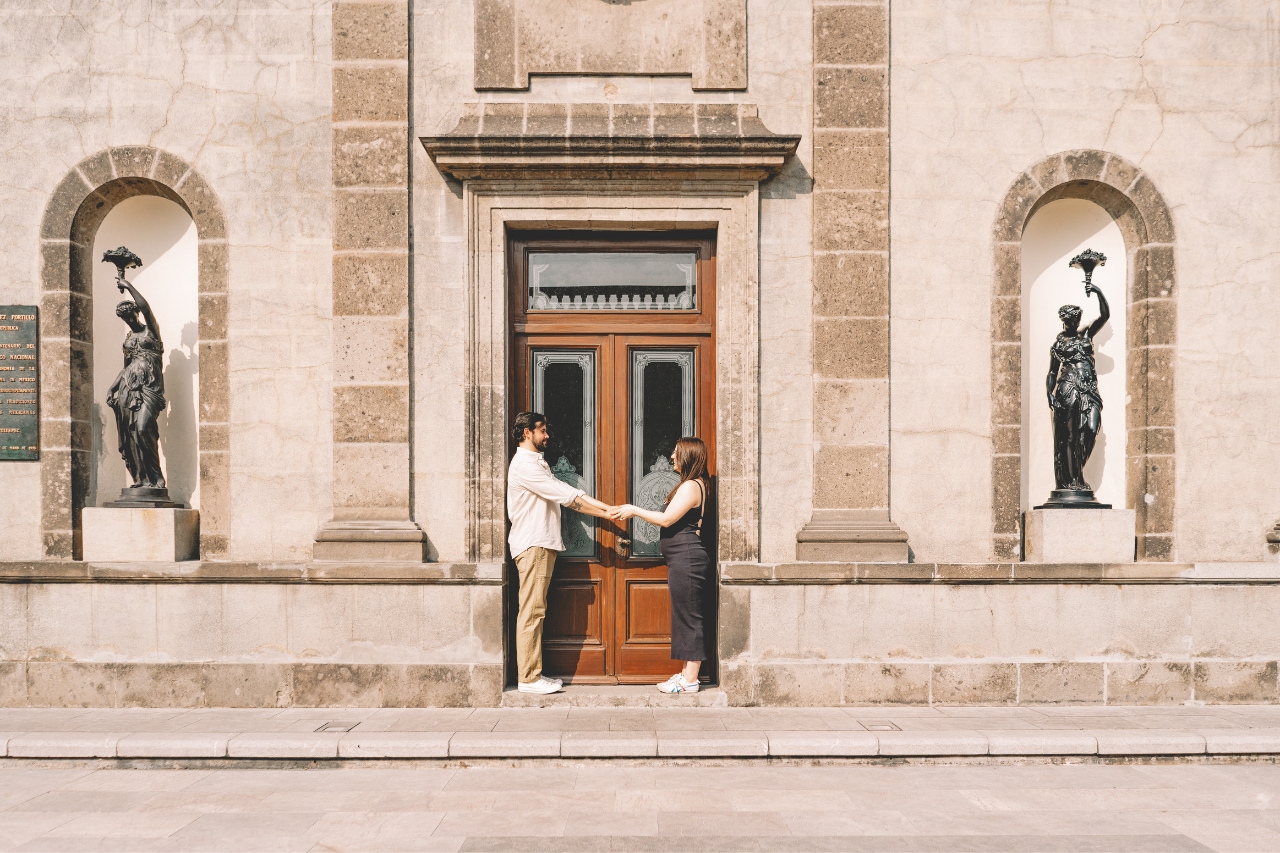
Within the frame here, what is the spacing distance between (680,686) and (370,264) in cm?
408

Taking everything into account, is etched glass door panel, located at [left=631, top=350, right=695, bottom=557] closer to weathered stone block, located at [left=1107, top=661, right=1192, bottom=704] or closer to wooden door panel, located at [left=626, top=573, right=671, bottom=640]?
wooden door panel, located at [left=626, top=573, right=671, bottom=640]

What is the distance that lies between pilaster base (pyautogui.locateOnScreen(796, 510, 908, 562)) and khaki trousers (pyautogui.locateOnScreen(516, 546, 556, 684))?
2042 mm

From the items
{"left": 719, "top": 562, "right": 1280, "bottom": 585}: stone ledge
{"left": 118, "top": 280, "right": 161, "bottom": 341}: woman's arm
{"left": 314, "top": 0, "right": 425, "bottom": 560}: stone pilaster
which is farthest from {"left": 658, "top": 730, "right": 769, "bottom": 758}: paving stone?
{"left": 118, "top": 280, "right": 161, "bottom": 341}: woman's arm

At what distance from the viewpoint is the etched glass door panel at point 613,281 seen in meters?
7.50

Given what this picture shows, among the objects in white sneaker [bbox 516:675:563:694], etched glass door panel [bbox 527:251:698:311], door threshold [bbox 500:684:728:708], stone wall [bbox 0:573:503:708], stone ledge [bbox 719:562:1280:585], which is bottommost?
door threshold [bbox 500:684:728:708]

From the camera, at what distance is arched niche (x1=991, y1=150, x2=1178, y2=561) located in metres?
7.26

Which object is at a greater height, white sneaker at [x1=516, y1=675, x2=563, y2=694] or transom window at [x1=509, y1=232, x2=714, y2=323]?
transom window at [x1=509, y1=232, x2=714, y2=323]

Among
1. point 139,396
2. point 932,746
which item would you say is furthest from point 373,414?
point 932,746

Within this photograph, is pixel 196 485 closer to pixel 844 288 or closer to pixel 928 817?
pixel 844 288

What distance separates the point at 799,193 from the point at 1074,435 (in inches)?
114

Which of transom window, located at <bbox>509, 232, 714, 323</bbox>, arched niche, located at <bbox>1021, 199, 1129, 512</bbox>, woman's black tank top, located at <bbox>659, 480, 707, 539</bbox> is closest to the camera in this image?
woman's black tank top, located at <bbox>659, 480, 707, 539</bbox>

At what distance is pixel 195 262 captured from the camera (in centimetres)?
764

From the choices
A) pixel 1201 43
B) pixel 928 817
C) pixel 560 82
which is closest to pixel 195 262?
pixel 560 82

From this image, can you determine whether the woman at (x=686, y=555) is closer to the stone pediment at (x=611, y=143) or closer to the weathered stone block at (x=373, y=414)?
the weathered stone block at (x=373, y=414)
